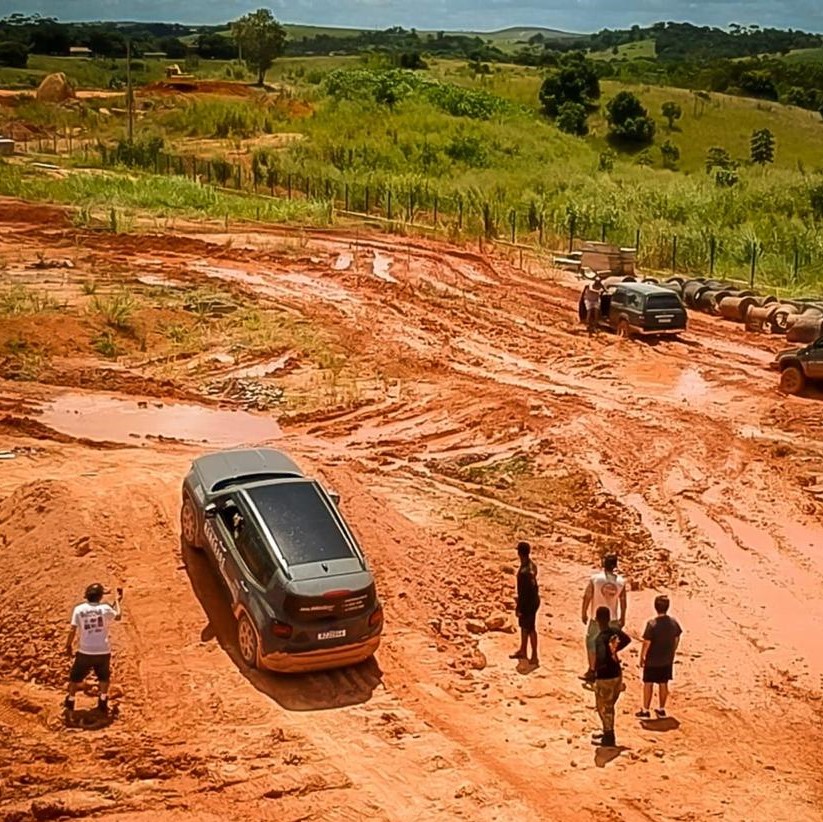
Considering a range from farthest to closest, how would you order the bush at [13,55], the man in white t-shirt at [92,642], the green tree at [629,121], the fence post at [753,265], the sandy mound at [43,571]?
the bush at [13,55] → the green tree at [629,121] → the fence post at [753,265] → the sandy mound at [43,571] → the man in white t-shirt at [92,642]

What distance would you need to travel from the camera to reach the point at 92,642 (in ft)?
39.9

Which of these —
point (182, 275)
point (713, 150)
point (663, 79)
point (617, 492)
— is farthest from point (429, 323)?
point (663, 79)

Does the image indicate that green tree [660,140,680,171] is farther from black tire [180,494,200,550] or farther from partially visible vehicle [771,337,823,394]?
black tire [180,494,200,550]

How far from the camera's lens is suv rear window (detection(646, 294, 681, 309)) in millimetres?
30641

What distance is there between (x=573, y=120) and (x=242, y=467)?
233 feet

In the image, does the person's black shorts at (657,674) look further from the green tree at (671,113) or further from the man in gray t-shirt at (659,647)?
the green tree at (671,113)

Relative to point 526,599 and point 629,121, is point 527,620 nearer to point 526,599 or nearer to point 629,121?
point 526,599

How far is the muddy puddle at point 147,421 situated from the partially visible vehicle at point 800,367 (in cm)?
Answer: 1134

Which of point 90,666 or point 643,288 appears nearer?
point 90,666

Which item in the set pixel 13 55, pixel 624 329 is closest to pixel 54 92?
pixel 13 55

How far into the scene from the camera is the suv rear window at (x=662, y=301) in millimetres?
30641

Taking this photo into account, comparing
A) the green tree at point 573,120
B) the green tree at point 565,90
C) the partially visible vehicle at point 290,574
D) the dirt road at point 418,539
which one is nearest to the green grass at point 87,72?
the green tree at point 565,90

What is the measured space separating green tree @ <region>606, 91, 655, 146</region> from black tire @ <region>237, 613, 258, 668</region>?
7295 cm

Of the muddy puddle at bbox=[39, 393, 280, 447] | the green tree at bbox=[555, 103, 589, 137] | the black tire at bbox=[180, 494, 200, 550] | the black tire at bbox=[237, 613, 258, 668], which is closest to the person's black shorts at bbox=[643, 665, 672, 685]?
the black tire at bbox=[237, 613, 258, 668]
